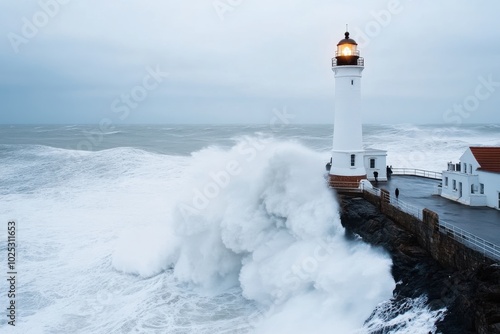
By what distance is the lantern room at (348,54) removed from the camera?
1327cm

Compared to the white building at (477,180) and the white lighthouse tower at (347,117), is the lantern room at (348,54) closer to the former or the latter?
the white lighthouse tower at (347,117)

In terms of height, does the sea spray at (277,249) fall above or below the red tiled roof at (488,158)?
below

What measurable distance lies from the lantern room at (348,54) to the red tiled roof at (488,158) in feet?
14.2

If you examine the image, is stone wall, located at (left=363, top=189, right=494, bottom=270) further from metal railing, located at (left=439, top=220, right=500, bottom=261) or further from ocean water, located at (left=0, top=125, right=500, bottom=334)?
ocean water, located at (left=0, top=125, right=500, bottom=334)

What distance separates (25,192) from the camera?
839 inches

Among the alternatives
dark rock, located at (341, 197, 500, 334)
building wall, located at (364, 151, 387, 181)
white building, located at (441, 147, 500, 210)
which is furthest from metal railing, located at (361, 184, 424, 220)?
building wall, located at (364, 151, 387, 181)

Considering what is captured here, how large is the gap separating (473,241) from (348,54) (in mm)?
7405

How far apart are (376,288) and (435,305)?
1.47 metres

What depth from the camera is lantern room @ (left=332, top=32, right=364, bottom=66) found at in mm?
13273

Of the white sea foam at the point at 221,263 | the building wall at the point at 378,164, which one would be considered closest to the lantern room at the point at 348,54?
the white sea foam at the point at 221,263

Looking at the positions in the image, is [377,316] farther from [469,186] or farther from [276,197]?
[469,186]

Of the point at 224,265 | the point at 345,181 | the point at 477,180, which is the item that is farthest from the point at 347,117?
the point at 224,265

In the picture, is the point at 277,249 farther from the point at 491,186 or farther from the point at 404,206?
the point at 491,186

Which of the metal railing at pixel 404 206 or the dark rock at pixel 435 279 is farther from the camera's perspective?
the metal railing at pixel 404 206
